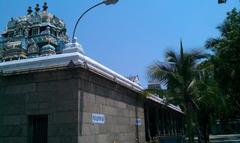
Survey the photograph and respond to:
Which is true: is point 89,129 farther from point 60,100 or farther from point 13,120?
point 13,120

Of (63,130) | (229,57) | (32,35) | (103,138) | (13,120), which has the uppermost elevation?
(32,35)

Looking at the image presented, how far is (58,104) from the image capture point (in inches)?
426

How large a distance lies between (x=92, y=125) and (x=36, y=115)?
1987 mm

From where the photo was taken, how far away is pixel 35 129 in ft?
37.1

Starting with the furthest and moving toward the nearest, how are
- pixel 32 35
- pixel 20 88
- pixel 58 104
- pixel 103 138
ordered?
pixel 32 35, pixel 103 138, pixel 20 88, pixel 58 104

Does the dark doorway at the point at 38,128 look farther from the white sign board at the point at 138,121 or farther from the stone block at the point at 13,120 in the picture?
the white sign board at the point at 138,121

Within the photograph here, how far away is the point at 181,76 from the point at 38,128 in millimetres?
8624

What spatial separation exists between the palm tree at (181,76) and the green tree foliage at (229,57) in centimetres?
218

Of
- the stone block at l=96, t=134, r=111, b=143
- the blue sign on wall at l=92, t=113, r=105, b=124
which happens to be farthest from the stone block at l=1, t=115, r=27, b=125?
the stone block at l=96, t=134, r=111, b=143

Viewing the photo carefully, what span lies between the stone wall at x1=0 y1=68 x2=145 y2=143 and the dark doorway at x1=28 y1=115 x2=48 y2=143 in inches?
7.4

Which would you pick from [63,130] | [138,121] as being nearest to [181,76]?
[138,121]

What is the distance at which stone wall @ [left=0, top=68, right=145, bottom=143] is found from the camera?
418 inches

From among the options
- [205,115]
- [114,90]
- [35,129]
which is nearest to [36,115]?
[35,129]

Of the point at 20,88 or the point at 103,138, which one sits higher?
Result: the point at 20,88
